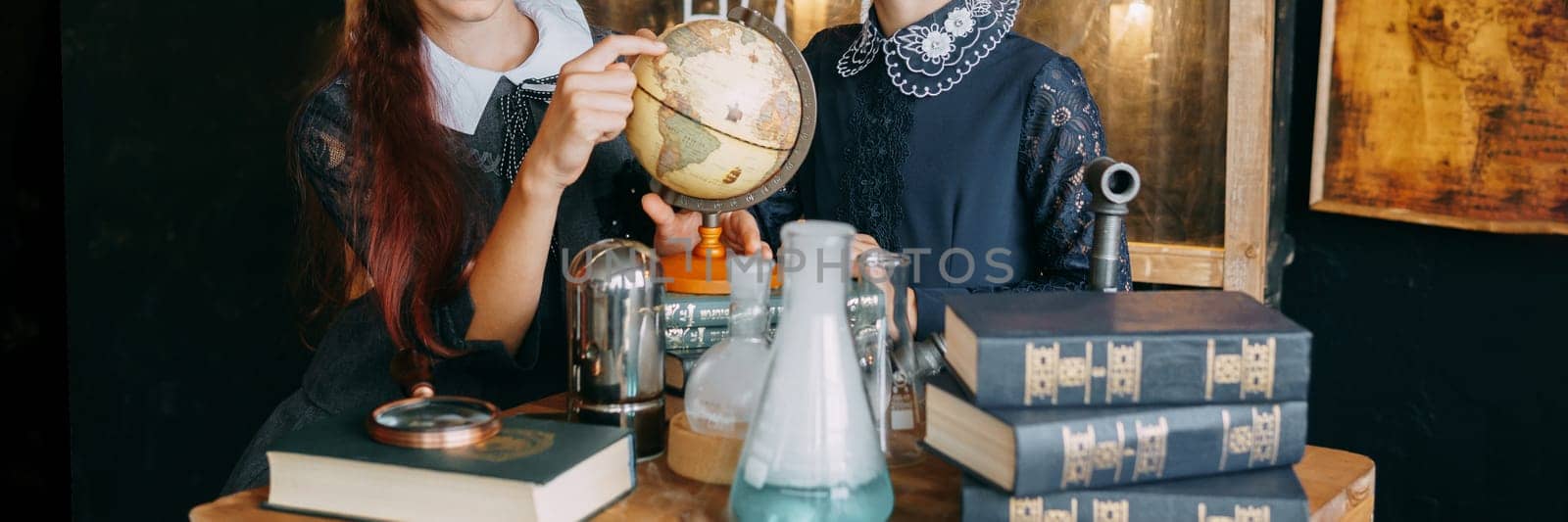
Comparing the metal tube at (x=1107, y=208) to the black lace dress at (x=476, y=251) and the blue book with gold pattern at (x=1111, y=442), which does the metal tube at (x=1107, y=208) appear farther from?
the black lace dress at (x=476, y=251)

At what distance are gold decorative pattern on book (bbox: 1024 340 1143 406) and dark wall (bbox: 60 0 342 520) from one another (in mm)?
2686

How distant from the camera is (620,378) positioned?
134 centimetres

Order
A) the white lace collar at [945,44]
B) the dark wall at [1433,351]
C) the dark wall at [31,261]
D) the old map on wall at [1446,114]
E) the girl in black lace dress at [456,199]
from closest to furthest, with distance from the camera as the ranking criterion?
1. the girl in black lace dress at [456,199]
2. the white lace collar at [945,44]
3. the old map on wall at [1446,114]
4. the dark wall at [1433,351]
5. the dark wall at [31,261]

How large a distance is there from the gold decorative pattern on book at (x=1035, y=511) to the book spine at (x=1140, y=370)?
83 mm

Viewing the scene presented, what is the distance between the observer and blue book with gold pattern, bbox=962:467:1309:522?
1.07m

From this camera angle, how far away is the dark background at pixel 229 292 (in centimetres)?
264

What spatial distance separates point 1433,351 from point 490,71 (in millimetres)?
2101

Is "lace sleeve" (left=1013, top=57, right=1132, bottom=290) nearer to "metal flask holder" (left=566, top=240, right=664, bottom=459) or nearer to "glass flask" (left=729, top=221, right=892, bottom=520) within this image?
"metal flask holder" (left=566, top=240, right=664, bottom=459)

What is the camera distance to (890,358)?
1403mm

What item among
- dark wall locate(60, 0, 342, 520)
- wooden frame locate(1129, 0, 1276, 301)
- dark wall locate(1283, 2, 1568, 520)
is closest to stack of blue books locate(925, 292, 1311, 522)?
wooden frame locate(1129, 0, 1276, 301)

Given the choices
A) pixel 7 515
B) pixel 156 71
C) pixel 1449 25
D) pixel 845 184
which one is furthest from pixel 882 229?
pixel 7 515

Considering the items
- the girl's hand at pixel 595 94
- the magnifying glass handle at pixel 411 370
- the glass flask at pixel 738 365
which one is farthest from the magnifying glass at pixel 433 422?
the girl's hand at pixel 595 94

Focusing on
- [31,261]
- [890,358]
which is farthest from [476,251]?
[31,261]

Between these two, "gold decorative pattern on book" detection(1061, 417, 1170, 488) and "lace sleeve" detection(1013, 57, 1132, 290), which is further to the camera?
"lace sleeve" detection(1013, 57, 1132, 290)
